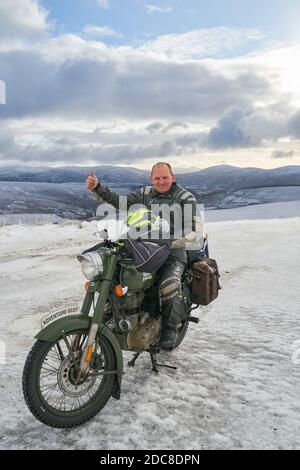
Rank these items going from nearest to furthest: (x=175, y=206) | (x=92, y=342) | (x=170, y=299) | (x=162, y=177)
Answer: (x=92, y=342), (x=170, y=299), (x=175, y=206), (x=162, y=177)

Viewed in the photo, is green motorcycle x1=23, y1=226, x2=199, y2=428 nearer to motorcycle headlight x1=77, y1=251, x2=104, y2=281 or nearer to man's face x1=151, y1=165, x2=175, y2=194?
motorcycle headlight x1=77, y1=251, x2=104, y2=281

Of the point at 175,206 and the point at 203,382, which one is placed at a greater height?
the point at 175,206

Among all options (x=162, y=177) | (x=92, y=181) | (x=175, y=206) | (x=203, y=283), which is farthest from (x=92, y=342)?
(x=162, y=177)

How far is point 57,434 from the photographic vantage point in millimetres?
3689

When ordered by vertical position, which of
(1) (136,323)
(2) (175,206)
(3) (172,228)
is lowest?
(1) (136,323)

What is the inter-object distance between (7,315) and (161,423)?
4.57m

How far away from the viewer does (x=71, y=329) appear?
3721 millimetres

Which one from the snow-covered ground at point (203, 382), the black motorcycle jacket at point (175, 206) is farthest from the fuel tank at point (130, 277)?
the snow-covered ground at point (203, 382)

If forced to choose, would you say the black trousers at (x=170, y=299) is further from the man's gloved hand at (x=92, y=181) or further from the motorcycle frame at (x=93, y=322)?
the man's gloved hand at (x=92, y=181)

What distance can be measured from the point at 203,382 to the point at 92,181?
9.44 feet

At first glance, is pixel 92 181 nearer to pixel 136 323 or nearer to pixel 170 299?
pixel 170 299

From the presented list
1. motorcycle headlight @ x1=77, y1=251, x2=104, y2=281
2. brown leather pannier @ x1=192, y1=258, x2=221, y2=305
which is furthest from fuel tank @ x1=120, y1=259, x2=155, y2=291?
brown leather pannier @ x1=192, y1=258, x2=221, y2=305

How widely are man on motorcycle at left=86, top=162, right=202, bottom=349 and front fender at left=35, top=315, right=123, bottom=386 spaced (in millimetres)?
850
